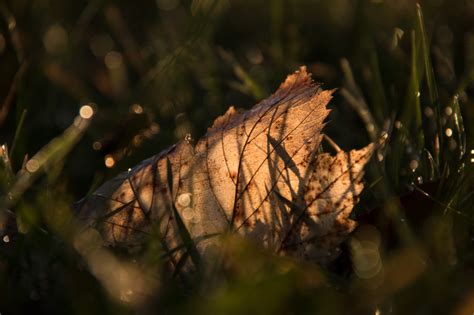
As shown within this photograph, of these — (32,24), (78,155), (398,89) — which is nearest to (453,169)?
(398,89)

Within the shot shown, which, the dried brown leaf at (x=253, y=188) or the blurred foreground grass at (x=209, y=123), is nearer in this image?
the blurred foreground grass at (x=209, y=123)

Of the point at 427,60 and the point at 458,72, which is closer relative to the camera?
the point at 427,60

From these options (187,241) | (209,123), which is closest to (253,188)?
(187,241)

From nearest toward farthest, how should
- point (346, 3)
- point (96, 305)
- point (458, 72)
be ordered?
point (96, 305)
point (458, 72)
point (346, 3)

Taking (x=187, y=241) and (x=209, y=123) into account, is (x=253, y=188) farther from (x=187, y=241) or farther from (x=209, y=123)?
(x=209, y=123)

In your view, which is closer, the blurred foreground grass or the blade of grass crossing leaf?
the blurred foreground grass

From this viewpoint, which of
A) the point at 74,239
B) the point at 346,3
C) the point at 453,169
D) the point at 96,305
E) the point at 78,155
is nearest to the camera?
the point at 96,305

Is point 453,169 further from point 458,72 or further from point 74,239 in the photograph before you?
point 458,72

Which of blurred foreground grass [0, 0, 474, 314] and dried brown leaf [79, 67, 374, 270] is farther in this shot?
dried brown leaf [79, 67, 374, 270]
